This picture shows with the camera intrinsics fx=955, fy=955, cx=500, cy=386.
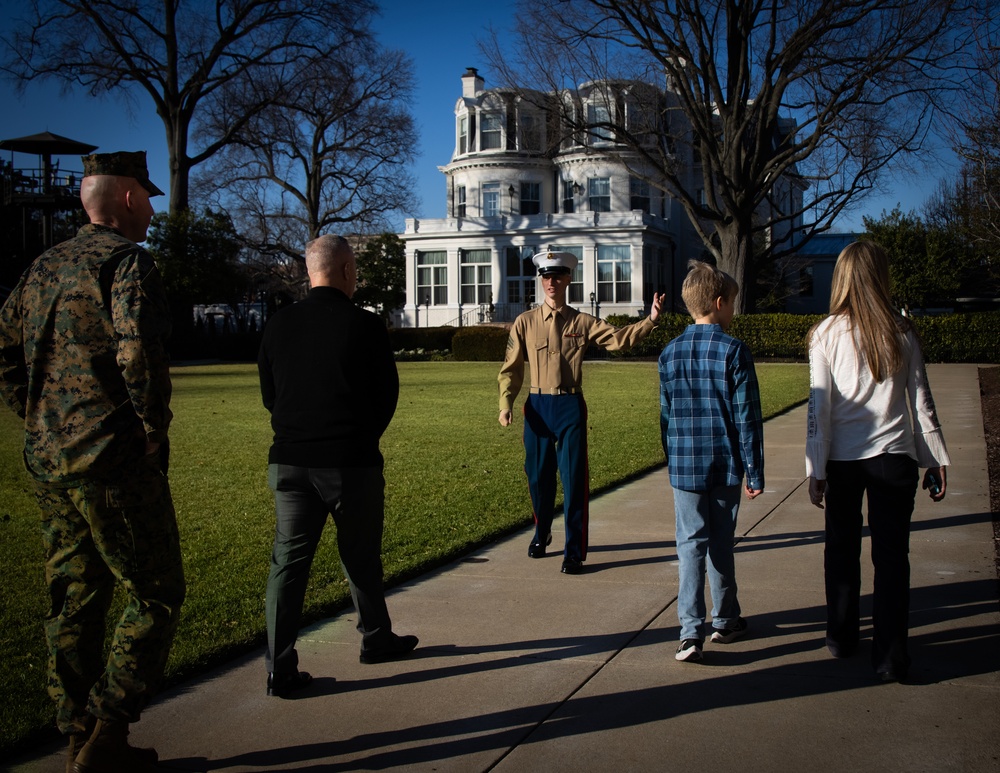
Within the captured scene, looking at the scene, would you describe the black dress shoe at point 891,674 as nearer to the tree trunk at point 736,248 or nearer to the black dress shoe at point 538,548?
the black dress shoe at point 538,548

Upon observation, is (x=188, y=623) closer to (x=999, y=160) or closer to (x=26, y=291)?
(x=26, y=291)

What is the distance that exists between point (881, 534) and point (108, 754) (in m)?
3.22

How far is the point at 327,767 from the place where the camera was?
3.44m

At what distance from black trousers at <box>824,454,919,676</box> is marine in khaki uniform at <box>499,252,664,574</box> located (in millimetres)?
1964

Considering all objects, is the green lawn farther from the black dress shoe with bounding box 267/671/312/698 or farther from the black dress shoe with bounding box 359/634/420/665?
the black dress shoe with bounding box 359/634/420/665

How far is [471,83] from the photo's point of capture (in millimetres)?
51625

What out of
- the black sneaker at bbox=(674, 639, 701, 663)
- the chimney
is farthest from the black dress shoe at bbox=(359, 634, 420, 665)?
the chimney

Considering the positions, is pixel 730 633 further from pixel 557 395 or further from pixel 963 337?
pixel 963 337

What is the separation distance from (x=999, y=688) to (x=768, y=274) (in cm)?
4709

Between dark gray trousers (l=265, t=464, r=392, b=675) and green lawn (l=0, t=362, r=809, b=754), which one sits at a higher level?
dark gray trousers (l=265, t=464, r=392, b=675)

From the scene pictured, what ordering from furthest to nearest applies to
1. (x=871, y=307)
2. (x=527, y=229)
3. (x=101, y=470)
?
(x=527, y=229) → (x=871, y=307) → (x=101, y=470)

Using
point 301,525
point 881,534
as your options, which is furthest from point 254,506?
point 881,534

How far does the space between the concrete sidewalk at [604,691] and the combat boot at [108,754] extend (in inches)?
7.5

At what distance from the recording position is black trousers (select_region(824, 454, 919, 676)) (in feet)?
13.6
